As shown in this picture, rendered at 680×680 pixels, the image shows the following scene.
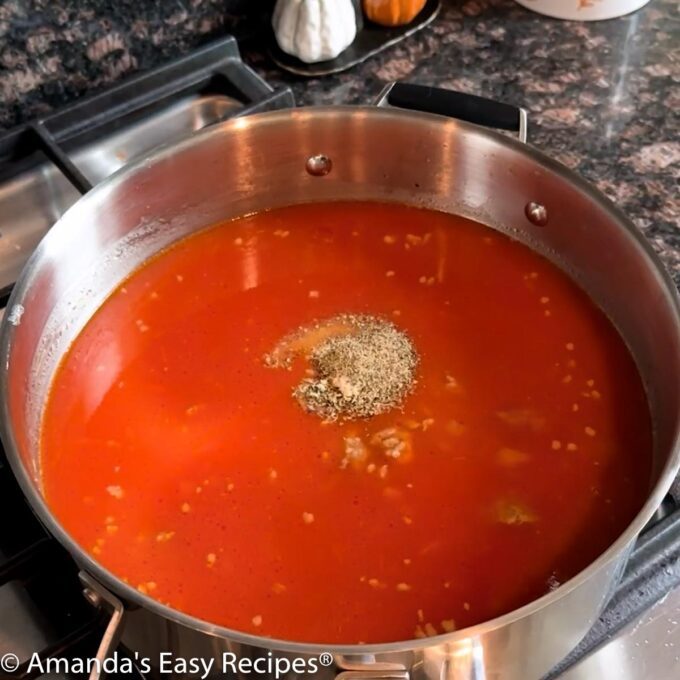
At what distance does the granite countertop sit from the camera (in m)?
1.24

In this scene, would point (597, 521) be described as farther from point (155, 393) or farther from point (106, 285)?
point (106, 285)

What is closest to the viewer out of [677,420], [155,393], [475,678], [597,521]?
[475,678]

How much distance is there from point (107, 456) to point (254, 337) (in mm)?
229

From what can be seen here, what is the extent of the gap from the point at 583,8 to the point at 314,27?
47cm

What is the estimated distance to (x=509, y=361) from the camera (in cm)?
111

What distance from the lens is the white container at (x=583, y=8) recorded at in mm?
1491

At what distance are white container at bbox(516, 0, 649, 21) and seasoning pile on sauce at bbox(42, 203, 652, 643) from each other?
0.48 metres

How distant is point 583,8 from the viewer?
1.50m

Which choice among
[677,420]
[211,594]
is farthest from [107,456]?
[677,420]

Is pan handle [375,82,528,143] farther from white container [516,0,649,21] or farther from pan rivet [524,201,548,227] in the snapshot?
white container [516,0,649,21]

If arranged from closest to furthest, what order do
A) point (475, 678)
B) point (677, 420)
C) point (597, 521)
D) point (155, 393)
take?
point (475, 678)
point (677, 420)
point (597, 521)
point (155, 393)

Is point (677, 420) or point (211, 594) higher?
point (677, 420)

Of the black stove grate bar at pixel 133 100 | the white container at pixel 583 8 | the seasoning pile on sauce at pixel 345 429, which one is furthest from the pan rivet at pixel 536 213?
the white container at pixel 583 8

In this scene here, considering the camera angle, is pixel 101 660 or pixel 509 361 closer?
pixel 101 660
